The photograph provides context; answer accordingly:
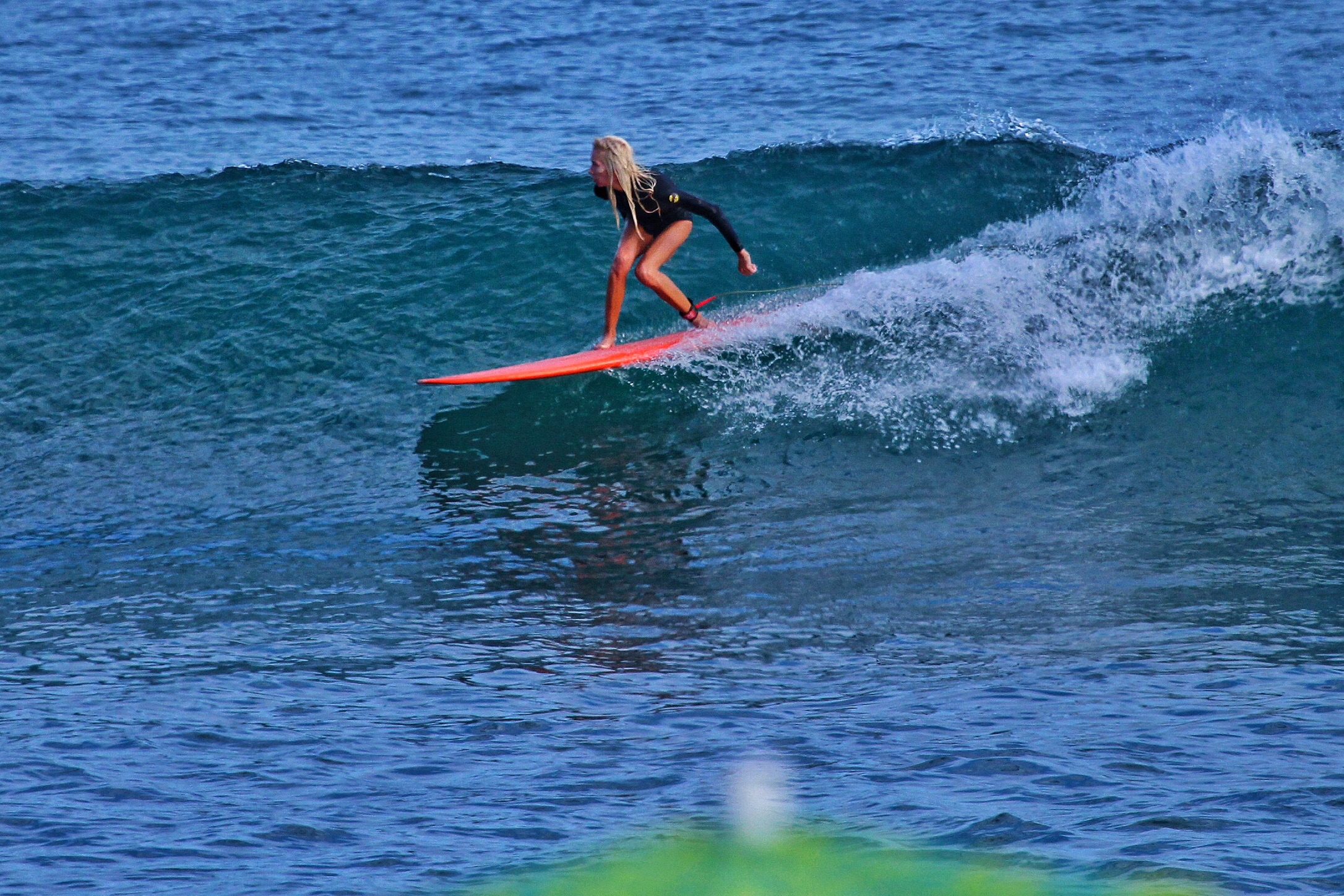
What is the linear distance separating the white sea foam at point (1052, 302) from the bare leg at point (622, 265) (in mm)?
759

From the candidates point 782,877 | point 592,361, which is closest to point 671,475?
point 592,361

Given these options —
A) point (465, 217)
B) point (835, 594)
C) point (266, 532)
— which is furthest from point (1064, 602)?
point (465, 217)

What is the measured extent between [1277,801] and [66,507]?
665cm

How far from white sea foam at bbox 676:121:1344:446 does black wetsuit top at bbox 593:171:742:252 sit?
103 centimetres

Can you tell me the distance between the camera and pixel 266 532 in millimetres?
7352

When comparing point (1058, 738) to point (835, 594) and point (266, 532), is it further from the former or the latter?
point (266, 532)

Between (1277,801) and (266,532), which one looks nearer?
(1277,801)

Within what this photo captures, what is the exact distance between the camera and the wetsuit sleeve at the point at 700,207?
8531 millimetres

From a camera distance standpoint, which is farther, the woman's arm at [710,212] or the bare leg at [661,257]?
the bare leg at [661,257]

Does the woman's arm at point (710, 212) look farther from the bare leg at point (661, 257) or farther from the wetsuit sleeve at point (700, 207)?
the bare leg at point (661, 257)

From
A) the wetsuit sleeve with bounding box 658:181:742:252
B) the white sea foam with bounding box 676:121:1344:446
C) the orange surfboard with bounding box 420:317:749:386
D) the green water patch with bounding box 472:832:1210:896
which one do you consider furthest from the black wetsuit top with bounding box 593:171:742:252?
the green water patch with bounding box 472:832:1210:896

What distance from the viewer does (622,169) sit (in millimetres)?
8328

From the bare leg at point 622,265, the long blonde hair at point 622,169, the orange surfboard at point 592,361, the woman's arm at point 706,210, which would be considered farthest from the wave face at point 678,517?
the long blonde hair at point 622,169

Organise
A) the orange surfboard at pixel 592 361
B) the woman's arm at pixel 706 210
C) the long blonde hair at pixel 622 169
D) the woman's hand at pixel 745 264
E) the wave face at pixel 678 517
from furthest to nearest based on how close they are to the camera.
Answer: the orange surfboard at pixel 592 361
the woman's hand at pixel 745 264
the woman's arm at pixel 706 210
the long blonde hair at pixel 622 169
the wave face at pixel 678 517
